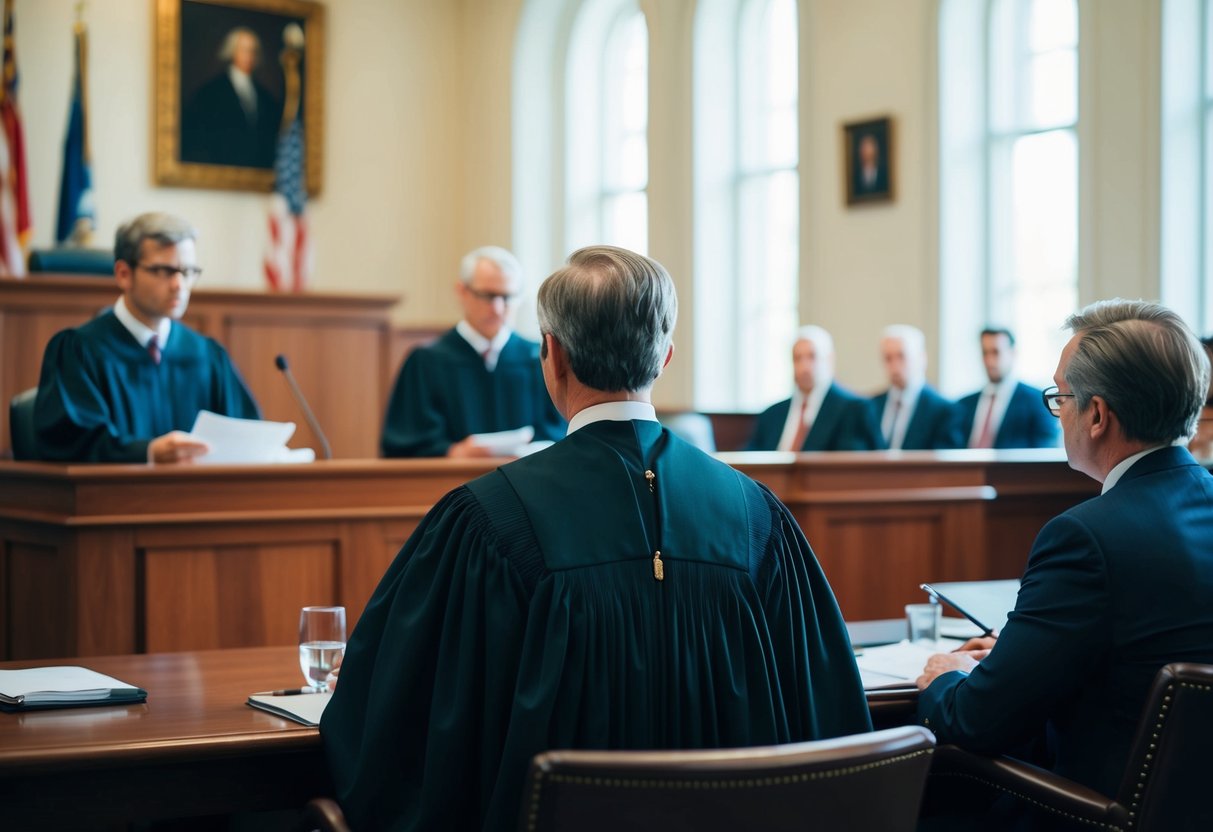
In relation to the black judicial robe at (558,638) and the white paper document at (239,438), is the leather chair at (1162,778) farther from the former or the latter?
the white paper document at (239,438)

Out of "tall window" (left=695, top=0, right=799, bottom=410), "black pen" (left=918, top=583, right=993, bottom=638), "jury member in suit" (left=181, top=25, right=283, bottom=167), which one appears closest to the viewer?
"black pen" (left=918, top=583, right=993, bottom=638)

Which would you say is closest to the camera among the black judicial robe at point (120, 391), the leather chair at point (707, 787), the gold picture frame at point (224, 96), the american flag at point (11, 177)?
the leather chair at point (707, 787)

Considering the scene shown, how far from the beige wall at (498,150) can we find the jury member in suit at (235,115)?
1.09ft

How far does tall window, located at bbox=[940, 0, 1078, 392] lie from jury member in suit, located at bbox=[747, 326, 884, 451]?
1.26 metres

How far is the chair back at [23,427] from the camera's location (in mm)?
4793

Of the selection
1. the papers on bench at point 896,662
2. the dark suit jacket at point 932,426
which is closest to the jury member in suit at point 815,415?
the dark suit jacket at point 932,426

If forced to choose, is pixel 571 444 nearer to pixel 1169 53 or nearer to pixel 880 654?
pixel 880 654

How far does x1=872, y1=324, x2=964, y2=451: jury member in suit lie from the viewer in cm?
847

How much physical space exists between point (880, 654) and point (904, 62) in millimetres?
7081

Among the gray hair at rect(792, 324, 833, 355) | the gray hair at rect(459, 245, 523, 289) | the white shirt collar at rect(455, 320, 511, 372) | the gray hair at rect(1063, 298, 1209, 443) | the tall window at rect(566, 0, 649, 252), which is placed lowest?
the gray hair at rect(1063, 298, 1209, 443)

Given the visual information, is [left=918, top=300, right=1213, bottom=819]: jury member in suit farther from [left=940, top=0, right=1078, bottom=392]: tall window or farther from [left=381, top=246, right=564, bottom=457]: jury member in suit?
[left=940, top=0, right=1078, bottom=392]: tall window

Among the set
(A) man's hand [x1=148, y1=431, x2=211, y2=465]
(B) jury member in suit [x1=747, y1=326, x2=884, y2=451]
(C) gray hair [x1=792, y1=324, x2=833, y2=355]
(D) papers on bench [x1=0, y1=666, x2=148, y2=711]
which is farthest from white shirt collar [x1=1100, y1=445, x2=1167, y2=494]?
(C) gray hair [x1=792, y1=324, x2=833, y2=355]

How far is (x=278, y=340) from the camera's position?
27.3 feet

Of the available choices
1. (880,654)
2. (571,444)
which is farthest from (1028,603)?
(571,444)
